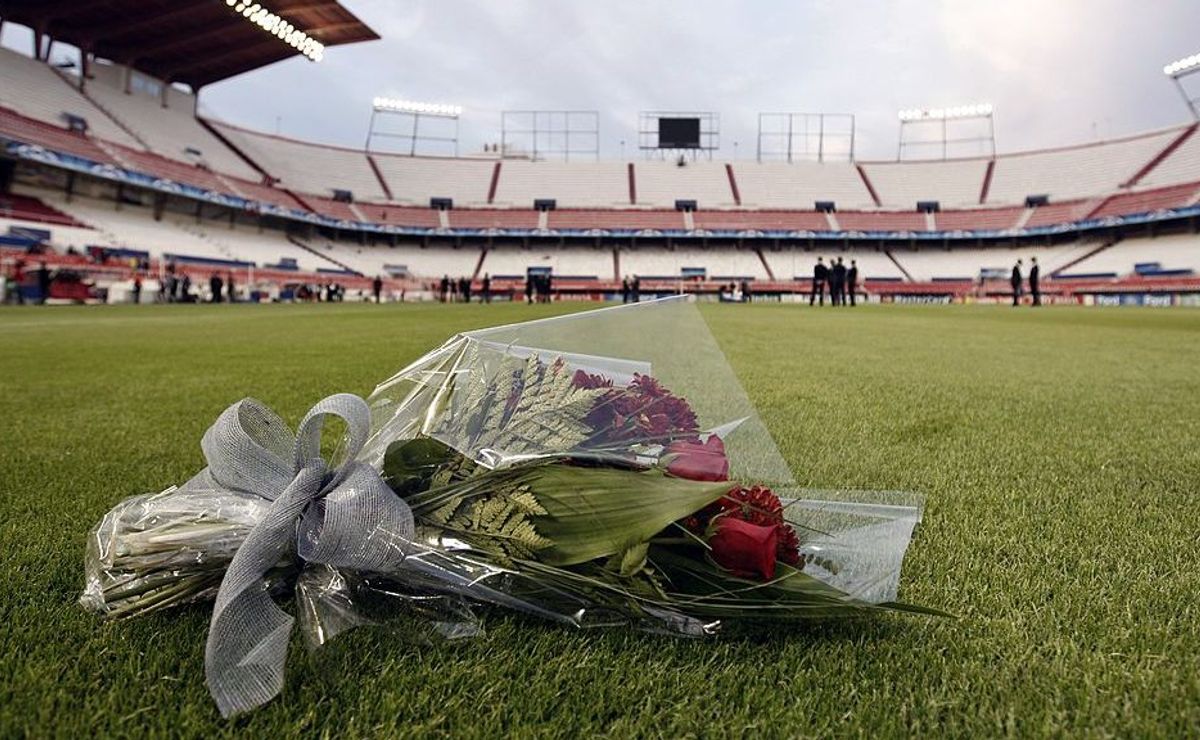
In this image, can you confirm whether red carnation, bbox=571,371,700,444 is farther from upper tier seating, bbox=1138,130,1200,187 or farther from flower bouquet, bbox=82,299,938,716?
upper tier seating, bbox=1138,130,1200,187

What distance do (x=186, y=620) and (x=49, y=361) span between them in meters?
5.80

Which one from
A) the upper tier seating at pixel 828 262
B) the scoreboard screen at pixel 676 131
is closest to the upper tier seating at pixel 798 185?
the upper tier seating at pixel 828 262

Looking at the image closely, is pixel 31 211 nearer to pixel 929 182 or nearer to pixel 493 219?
pixel 493 219

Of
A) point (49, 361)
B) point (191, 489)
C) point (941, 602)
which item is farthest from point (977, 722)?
point (49, 361)

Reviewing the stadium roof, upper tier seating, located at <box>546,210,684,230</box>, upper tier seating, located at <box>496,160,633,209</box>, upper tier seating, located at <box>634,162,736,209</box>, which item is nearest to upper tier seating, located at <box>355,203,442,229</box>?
upper tier seating, located at <box>496,160,633,209</box>

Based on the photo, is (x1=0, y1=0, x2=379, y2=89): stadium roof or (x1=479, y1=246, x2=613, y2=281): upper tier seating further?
(x1=479, y1=246, x2=613, y2=281): upper tier seating

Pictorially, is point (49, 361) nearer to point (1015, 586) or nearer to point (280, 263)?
point (1015, 586)

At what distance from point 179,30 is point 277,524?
3865cm

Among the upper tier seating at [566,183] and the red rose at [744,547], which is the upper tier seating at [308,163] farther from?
the red rose at [744,547]

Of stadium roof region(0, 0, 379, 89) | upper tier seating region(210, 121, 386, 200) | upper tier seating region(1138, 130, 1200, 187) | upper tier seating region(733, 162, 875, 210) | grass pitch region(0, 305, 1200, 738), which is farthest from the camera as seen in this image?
upper tier seating region(733, 162, 875, 210)

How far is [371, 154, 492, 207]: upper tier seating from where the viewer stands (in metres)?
46.4

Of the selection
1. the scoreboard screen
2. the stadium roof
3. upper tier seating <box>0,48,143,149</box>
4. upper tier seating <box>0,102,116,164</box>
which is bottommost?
upper tier seating <box>0,102,116,164</box>

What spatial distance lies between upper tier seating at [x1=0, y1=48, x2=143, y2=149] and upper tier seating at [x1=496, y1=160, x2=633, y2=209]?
2249 centimetres

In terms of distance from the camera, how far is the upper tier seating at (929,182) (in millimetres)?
44969
